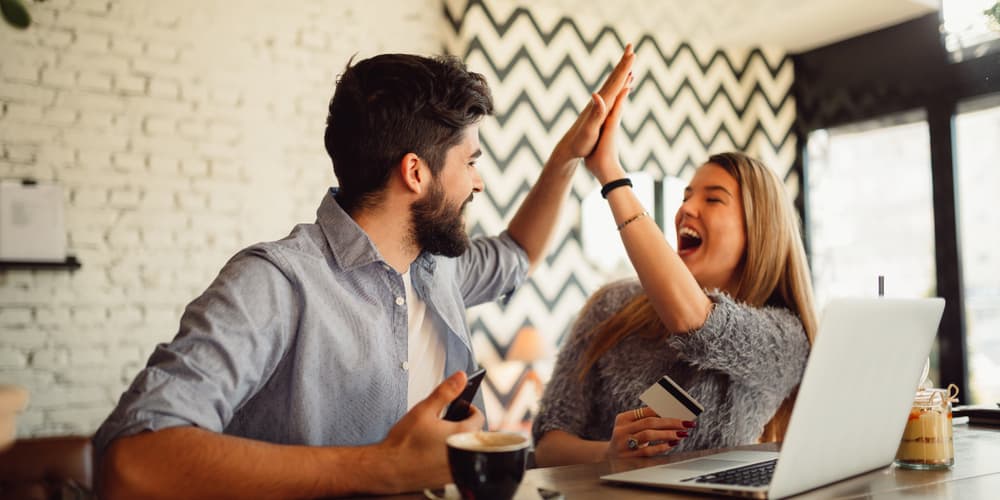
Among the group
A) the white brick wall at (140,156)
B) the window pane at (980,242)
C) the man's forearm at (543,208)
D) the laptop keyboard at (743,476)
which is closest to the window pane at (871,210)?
the window pane at (980,242)

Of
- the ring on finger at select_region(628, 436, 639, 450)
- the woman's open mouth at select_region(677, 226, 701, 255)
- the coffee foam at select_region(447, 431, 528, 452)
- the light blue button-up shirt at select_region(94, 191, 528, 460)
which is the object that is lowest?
the ring on finger at select_region(628, 436, 639, 450)

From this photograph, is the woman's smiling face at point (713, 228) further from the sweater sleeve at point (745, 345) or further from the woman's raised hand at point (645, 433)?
the woman's raised hand at point (645, 433)

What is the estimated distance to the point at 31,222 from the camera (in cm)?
355

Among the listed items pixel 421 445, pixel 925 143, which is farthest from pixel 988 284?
pixel 421 445

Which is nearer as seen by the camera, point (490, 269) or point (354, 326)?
point (354, 326)

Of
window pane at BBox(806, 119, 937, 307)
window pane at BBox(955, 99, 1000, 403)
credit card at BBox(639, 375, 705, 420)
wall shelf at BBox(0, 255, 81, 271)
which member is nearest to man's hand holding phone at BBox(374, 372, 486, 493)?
credit card at BBox(639, 375, 705, 420)

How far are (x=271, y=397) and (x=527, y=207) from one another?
831 mm

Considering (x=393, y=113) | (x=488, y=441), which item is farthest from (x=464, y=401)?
(x=393, y=113)

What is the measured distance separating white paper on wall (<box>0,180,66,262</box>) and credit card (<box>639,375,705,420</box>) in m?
2.99

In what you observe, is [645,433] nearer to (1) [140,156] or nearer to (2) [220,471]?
(2) [220,471]

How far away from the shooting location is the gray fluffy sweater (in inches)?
68.5

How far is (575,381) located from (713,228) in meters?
0.48

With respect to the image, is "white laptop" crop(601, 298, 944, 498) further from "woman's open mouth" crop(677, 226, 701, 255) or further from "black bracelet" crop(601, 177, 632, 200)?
"woman's open mouth" crop(677, 226, 701, 255)

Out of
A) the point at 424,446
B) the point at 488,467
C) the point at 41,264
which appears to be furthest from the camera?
the point at 41,264
